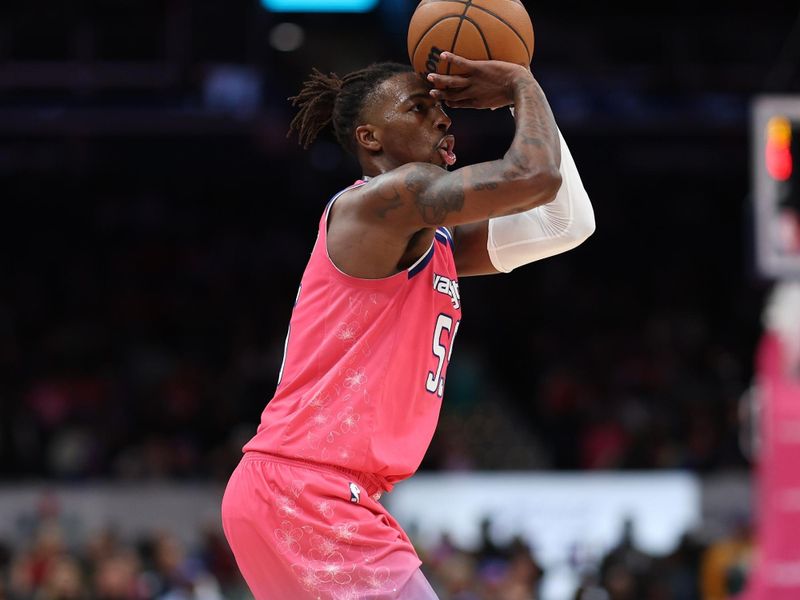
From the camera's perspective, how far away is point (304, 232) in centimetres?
1808

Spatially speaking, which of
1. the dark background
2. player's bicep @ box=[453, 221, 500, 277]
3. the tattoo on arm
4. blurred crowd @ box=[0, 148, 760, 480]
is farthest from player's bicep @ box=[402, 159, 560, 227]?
blurred crowd @ box=[0, 148, 760, 480]

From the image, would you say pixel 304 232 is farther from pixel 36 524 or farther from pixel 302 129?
pixel 302 129

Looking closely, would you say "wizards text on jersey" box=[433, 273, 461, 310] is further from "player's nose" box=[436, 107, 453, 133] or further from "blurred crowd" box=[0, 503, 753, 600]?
"blurred crowd" box=[0, 503, 753, 600]

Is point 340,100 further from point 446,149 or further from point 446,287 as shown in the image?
point 446,287

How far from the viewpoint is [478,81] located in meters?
3.76

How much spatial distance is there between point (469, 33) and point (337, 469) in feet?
4.33

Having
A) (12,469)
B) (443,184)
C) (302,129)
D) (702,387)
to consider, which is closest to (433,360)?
(443,184)

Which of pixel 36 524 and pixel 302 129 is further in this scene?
pixel 36 524

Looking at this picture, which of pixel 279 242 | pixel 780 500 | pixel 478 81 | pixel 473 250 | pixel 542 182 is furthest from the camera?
pixel 279 242

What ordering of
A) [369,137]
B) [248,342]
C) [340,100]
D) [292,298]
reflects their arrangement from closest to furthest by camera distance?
[369,137]
[340,100]
[248,342]
[292,298]

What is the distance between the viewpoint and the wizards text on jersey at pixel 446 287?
12.6 feet

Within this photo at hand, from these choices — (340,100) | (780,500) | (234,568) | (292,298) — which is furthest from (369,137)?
(292,298)

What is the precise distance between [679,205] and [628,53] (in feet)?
18.0

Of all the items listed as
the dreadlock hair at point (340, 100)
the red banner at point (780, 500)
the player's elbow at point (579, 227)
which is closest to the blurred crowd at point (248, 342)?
the red banner at point (780, 500)
